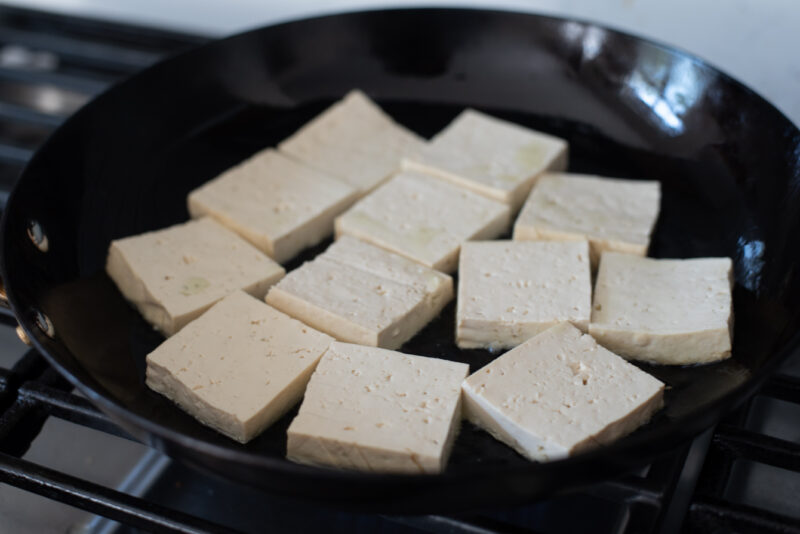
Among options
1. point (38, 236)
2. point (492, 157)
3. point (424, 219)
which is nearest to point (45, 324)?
point (38, 236)

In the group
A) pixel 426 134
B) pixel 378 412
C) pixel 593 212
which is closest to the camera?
pixel 378 412

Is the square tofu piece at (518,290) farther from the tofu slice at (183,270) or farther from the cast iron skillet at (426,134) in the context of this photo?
the tofu slice at (183,270)

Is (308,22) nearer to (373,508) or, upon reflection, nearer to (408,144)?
(408,144)

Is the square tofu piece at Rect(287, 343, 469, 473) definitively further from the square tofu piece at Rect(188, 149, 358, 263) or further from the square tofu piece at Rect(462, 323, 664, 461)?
the square tofu piece at Rect(188, 149, 358, 263)

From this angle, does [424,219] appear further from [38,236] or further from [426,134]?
[38,236]

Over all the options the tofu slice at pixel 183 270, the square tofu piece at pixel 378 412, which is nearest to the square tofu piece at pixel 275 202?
the tofu slice at pixel 183 270

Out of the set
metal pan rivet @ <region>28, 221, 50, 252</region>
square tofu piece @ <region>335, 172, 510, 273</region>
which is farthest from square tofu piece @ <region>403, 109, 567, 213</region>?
metal pan rivet @ <region>28, 221, 50, 252</region>

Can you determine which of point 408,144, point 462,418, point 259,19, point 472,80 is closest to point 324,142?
point 408,144
